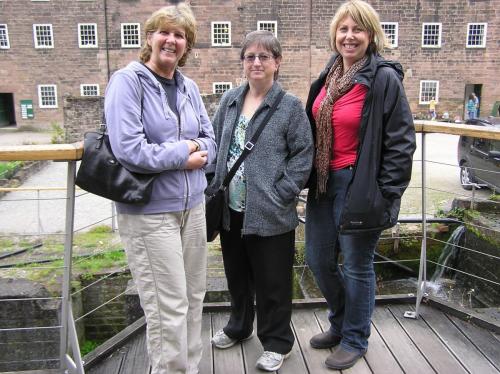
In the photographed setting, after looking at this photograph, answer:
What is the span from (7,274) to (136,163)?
4.36 metres

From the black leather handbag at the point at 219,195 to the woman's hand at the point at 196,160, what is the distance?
31 cm

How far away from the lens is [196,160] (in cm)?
233

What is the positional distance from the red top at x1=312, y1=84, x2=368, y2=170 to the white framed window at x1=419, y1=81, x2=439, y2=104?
27148 mm

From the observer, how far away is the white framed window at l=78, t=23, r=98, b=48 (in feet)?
89.5

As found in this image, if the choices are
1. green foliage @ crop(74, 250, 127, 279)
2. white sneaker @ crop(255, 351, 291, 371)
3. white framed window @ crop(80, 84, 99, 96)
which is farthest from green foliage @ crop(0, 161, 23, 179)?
white framed window @ crop(80, 84, 99, 96)

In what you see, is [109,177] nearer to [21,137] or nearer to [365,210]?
[365,210]

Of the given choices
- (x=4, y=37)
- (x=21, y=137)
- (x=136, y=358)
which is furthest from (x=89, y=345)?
(x=4, y=37)

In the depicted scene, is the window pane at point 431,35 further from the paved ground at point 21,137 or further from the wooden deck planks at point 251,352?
the wooden deck planks at point 251,352

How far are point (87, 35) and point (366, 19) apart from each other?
27.5m

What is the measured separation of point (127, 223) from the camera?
2285mm

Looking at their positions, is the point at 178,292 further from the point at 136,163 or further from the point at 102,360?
the point at 102,360

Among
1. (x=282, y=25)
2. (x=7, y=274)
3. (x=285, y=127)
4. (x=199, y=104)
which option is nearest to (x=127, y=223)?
(x=199, y=104)

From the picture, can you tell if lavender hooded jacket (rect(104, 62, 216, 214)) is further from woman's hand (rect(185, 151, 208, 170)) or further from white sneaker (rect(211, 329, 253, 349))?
white sneaker (rect(211, 329, 253, 349))

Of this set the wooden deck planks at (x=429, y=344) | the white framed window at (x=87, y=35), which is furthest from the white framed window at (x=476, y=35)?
the wooden deck planks at (x=429, y=344)
